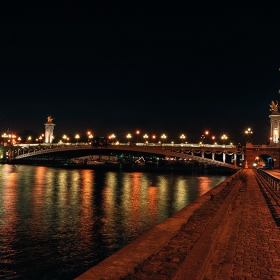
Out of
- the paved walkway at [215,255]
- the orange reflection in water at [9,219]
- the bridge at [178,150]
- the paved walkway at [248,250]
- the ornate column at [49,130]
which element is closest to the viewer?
the paved walkway at [215,255]

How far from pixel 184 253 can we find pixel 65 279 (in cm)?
418

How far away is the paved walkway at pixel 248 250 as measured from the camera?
737cm

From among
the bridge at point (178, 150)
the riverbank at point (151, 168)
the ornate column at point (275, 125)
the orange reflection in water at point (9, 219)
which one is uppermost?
the ornate column at point (275, 125)

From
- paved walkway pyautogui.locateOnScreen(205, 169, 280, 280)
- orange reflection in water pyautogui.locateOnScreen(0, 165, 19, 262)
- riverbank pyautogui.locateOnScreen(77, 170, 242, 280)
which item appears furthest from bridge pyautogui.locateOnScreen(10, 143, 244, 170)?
riverbank pyautogui.locateOnScreen(77, 170, 242, 280)

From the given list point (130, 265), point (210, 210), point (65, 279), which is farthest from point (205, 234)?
point (210, 210)

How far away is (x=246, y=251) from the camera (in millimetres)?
9055

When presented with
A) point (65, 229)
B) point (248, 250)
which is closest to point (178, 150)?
point (65, 229)

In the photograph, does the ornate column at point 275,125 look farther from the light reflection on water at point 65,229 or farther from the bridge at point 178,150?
the light reflection on water at point 65,229

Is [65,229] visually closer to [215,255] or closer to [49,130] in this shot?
[215,255]

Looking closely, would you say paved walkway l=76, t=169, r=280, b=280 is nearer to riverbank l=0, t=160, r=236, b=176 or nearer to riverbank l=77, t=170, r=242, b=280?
riverbank l=77, t=170, r=242, b=280

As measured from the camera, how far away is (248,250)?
9.14 meters

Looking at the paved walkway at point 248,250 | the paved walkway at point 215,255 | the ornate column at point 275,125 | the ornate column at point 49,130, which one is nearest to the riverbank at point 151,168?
the ornate column at point 275,125

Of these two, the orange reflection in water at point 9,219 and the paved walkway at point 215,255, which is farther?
the orange reflection in water at point 9,219

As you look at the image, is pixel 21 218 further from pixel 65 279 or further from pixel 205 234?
pixel 205 234
